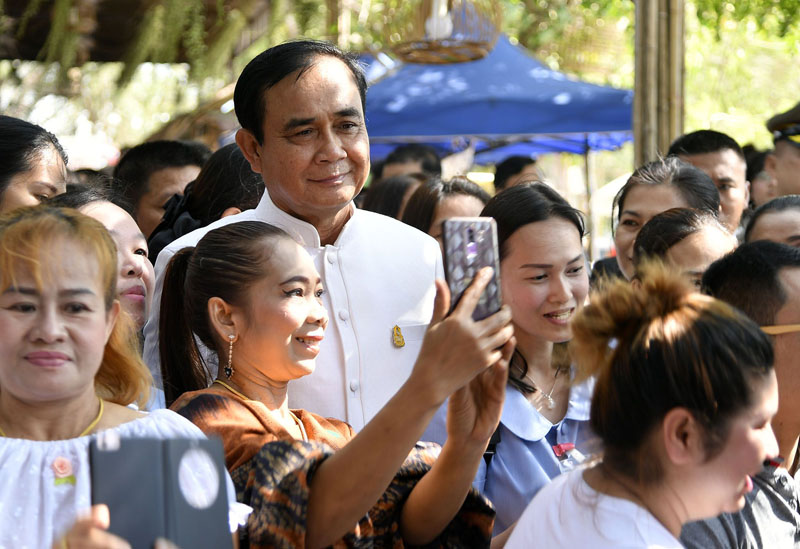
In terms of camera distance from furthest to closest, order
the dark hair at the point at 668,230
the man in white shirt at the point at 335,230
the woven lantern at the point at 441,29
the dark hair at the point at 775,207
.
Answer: the woven lantern at the point at 441,29 < the dark hair at the point at 775,207 < the dark hair at the point at 668,230 < the man in white shirt at the point at 335,230

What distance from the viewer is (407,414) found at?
2.05 meters

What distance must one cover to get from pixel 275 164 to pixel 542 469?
1.13 metres

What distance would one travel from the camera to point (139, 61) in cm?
705

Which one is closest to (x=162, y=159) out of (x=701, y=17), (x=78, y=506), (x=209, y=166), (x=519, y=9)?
(x=209, y=166)

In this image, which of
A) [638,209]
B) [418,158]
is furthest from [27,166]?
[418,158]

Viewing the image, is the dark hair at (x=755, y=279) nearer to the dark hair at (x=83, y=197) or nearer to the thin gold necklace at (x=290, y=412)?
the thin gold necklace at (x=290, y=412)

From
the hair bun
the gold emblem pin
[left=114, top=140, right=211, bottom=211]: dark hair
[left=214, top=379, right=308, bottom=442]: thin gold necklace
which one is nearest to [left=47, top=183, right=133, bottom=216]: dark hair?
[left=214, top=379, right=308, bottom=442]: thin gold necklace

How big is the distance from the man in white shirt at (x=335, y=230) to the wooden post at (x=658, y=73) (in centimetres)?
298

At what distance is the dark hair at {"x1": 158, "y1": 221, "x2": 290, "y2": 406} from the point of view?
263 centimetres

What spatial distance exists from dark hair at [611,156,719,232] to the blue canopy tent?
4824 millimetres

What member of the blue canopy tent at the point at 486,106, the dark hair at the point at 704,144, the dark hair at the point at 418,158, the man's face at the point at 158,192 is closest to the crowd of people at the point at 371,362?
the man's face at the point at 158,192

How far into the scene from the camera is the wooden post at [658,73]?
18.7ft

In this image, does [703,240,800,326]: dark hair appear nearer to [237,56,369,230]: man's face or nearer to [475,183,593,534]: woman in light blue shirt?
[475,183,593,534]: woman in light blue shirt

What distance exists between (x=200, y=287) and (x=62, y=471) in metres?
0.70
